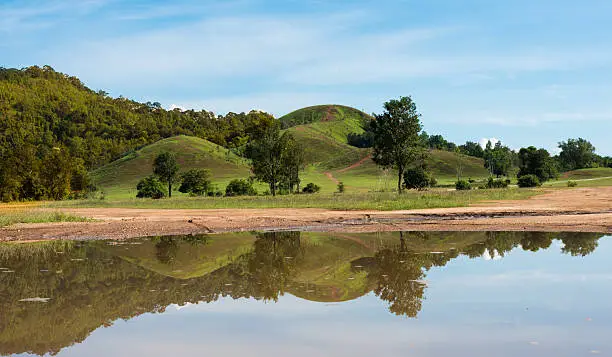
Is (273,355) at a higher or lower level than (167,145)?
lower

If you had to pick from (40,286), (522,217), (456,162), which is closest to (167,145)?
(456,162)

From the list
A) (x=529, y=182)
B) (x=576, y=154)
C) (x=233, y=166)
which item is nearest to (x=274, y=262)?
(x=529, y=182)

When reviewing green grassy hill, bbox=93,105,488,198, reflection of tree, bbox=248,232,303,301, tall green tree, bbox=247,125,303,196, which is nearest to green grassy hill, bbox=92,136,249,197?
green grassy hill, bbox=93,105,488,198

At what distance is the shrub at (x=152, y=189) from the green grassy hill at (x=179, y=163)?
1907 centimetres

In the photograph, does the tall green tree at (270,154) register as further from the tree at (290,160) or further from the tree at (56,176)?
the tree at (56,176)

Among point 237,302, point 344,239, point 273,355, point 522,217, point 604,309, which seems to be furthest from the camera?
point 522,217

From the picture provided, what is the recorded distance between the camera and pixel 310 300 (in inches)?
447

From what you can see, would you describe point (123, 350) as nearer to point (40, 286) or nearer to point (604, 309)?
point (40, 286)

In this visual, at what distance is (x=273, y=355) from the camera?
25.4ft

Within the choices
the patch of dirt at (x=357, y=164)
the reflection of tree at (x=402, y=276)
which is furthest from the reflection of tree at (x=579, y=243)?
the patch of dirt at (x=357, y=164)

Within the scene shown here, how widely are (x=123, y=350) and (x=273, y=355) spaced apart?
6.94ft

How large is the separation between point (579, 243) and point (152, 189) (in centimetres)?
6124

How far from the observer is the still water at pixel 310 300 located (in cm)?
823

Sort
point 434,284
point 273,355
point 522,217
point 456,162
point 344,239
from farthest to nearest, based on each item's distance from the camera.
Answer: point 456,162
point 522,217
point 344,239
point 434,284
point 273,355
